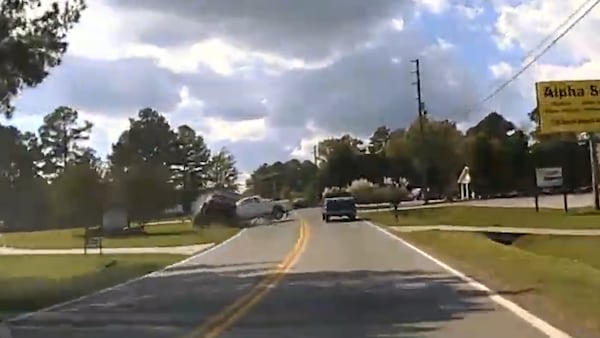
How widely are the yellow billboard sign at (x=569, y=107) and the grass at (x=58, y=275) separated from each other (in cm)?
1467

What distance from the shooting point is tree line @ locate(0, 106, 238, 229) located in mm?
79562

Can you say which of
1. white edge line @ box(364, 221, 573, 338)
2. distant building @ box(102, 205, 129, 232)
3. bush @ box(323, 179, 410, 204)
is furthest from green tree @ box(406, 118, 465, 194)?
white edge line @ box(364, 221, 573, 338)

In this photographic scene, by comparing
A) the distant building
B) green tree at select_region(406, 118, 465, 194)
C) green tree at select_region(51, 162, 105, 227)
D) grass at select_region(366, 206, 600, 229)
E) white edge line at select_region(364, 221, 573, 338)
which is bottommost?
white edge line at select_region(364, 221, 573, 338)

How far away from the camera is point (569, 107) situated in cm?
4069

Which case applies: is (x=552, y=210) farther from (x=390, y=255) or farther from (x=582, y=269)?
(x=582, y=269)

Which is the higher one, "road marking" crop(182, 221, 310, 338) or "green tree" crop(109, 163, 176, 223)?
"green tree" crop(109, 163, 176, 223)

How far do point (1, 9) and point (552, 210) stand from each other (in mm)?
50376

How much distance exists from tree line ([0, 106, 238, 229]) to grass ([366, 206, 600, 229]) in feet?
66.6

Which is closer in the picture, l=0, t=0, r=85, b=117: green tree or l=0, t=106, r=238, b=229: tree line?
l=0, t=0, r=85, b=117: green tree

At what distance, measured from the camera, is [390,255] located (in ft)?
116

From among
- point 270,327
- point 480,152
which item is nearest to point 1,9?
point 270,327

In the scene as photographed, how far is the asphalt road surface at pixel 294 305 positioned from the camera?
15.7 meters

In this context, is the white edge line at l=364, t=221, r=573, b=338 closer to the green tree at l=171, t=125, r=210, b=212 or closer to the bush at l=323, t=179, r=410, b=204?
the bush at l=323, t=179, r=410, b=204

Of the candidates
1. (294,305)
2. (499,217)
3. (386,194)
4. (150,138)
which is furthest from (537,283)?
(150,138)
